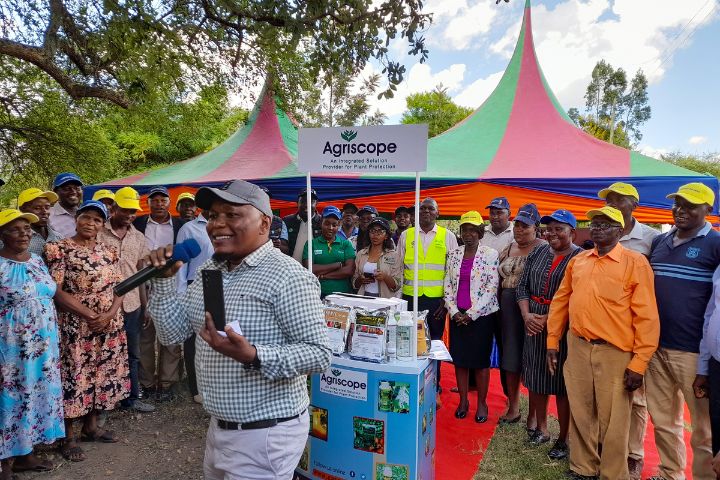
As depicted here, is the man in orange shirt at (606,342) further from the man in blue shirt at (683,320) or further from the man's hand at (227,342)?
the man's hand at (227,342)

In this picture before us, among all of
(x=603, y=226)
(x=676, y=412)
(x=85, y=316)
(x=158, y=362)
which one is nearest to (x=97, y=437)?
(x=158, y=362)

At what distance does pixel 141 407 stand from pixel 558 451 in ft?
12.5

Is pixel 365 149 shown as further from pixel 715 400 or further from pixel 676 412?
pixel 676 412

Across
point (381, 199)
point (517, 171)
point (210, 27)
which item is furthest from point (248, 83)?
point (517, 171)

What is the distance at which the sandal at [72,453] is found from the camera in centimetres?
353

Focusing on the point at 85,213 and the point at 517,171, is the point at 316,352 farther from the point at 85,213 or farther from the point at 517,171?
the point at 517,171

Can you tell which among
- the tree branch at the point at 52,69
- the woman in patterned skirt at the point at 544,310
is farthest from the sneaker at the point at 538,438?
the tree branch at the point at 52,69

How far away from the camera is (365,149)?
340cm

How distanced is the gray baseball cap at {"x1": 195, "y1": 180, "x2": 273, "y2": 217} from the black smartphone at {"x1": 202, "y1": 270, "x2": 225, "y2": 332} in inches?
12.4

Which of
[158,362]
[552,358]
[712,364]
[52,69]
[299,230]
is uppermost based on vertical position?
[52,69]

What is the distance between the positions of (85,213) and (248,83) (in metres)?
4.59

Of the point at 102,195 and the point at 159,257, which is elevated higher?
the point at 102,195

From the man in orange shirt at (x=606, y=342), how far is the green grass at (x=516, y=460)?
233mm

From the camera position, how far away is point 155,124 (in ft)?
27.7
